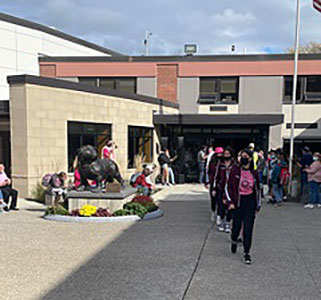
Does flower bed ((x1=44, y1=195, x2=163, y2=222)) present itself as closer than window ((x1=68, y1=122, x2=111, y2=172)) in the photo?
Yes

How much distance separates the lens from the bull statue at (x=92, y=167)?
8.55m

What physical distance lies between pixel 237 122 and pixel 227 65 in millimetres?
5299

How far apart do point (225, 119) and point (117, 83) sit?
8.08m

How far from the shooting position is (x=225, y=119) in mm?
15773

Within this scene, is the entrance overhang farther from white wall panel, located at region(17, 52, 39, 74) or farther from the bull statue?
white wall panel, located at region(17, 52, 39, 74)

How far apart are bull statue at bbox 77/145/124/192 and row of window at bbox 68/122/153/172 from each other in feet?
13.4

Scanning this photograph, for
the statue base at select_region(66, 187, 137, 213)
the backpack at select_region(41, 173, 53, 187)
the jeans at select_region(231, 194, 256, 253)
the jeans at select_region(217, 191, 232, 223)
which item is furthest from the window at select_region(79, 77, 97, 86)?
the jeans at select_region(231, 194, 256, 253)

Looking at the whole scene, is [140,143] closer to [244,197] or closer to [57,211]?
[57,211]

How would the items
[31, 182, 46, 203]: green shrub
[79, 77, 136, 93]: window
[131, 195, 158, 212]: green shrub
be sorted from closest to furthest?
[131, 195, 158, 212]: green shrub, [31, 182, 46, 203]: green shrub, [79, 77, 136, 93]: window

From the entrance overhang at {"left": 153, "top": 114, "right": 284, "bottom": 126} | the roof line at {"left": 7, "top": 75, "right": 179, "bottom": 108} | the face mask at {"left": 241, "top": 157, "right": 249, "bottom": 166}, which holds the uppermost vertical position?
the roof line at {"left": 7, "top": 75, "right": 179, "bottom": 108}

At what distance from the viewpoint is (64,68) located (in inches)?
834

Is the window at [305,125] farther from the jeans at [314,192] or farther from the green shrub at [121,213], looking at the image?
the green shrub at [121,213]

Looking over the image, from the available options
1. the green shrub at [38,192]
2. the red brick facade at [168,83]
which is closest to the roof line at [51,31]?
the red brick facade at [168,83]

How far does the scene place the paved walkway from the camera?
4344 millimetres
